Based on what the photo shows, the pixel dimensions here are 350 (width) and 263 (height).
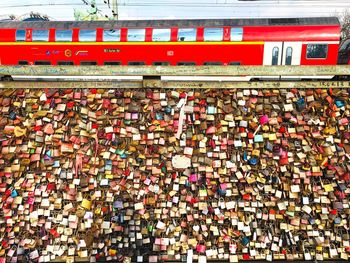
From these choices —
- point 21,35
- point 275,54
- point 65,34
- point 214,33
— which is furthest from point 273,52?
point 21,35

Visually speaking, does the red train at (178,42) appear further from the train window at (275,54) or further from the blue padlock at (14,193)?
the blue padlock at (14,193)

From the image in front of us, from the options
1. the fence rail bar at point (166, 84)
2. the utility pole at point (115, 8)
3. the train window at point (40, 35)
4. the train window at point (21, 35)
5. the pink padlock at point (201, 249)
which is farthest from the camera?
the utility pole at point (115, 8)

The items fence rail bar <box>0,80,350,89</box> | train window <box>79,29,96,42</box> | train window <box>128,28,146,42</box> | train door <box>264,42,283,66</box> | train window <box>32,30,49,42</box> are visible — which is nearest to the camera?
fence rail bar <box>0,80,350,89</box>

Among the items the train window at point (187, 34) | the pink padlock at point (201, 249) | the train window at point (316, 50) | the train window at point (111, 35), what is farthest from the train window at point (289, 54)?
the pink padlock at point (201, 249)

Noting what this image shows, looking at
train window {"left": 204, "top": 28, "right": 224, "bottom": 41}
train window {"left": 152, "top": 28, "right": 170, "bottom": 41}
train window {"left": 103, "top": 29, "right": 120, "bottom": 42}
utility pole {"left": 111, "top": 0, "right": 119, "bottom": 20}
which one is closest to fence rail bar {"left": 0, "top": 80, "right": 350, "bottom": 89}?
train window {"left": 204, "top": 28, "right": 224, "bottom": 41}

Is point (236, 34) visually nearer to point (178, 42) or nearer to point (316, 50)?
point (178, 42)

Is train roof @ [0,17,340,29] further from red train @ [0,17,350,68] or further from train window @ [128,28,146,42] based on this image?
train window @ [128,28,146,42]

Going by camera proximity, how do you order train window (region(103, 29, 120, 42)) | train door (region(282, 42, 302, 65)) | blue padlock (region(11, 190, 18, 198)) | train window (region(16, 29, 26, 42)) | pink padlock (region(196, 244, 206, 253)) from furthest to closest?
train window (region(16, 29, 26, 42))
train window (region(103, 29, 120, 42))
train door (region(282, 42, 302, 65))
blue padlock (region(11, 190, 18, 198))
pink padlock (region(196, 244, 206, 253))

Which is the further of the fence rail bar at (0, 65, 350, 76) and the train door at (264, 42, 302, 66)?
the train door at (264, 42, 302, 66)
